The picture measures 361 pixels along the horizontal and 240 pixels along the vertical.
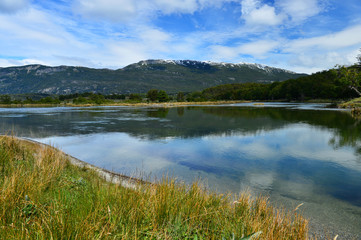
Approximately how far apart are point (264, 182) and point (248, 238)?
557 centimetres

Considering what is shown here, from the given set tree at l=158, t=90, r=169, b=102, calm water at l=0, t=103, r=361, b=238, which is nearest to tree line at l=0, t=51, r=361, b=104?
tree at l=158, t=90, r=169, b=102

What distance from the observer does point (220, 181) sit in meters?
7.64

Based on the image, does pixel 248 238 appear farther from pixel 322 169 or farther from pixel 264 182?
pixel 322 169

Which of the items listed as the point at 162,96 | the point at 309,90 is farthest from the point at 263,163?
the point at 309,90

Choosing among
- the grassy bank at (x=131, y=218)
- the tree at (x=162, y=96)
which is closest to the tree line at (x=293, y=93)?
the tree at (x=162, y=96)

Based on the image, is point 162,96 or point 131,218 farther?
point 162,96

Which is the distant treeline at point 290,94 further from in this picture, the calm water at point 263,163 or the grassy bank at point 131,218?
the grassy bank at point 131,218

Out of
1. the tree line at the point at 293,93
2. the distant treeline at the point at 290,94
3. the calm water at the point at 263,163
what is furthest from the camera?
the distant treeline at the point at 290,94

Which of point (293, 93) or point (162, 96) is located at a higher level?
point (293, 93)

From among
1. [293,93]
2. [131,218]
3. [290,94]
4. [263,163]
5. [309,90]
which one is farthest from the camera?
[290,94]

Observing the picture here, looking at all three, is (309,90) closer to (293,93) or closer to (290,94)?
(293,93)

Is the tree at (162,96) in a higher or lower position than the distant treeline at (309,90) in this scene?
lower

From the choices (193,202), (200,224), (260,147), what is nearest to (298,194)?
(193,202)

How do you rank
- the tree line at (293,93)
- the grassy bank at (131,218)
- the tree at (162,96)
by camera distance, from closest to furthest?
1. the grassy bank at (131,218)
2. the tree line at (293,93)
3. the tree at (162,96)
